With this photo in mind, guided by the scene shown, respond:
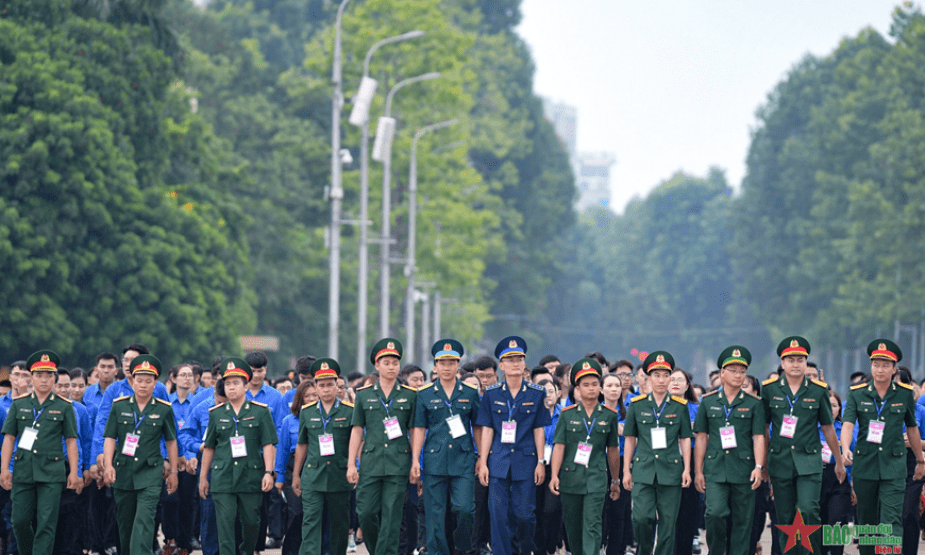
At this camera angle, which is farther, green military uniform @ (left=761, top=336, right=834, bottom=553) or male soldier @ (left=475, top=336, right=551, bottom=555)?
male soldier @ (left=475, top=336, right=551, bottom=555)

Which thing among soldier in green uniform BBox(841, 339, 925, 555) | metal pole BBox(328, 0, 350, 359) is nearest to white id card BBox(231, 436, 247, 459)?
soldier in green uniform BBox(841, 339, 925, 555)

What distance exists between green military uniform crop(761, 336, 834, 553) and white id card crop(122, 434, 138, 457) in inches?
221

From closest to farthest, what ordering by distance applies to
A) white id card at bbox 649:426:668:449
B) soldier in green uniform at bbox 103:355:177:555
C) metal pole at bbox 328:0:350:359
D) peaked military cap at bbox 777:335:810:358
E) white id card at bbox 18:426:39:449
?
white id card at bbox 649:426:668:449
peaked military cap at bbox 777:335:810:358
soldier in green uniform at bbox 103:355:177:555
white id card at bbox 18:426:39:449
metal pole at bbox 328:0:350:359

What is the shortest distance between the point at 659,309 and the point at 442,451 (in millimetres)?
108081

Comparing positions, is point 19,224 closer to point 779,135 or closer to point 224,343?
point 224,343

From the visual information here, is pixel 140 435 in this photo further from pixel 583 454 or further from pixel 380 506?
pixel 583 454

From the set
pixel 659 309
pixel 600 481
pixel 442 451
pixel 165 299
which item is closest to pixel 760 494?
pixel 600 481

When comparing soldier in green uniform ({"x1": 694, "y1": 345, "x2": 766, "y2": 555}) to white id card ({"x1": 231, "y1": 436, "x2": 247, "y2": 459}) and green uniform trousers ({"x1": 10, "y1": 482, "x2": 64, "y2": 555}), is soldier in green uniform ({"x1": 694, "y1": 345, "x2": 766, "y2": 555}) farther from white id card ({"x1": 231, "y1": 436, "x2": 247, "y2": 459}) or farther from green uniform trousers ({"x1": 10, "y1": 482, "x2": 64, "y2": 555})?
green uniform trousers ({"x1": 10, "y1": 482, "x2": 64, "y2": 555})

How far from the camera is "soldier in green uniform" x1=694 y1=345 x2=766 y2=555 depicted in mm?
12930

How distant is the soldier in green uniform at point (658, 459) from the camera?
1300 cm

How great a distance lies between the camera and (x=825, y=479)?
48.9ft

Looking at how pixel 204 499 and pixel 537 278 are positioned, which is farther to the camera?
pixel 537 278

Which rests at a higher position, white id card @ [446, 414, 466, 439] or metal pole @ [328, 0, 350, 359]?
metal pole @ [328, 0, 350, 359]

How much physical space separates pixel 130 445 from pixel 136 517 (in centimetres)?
65
